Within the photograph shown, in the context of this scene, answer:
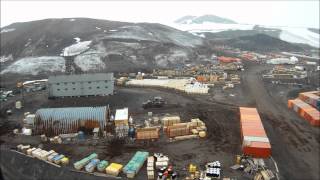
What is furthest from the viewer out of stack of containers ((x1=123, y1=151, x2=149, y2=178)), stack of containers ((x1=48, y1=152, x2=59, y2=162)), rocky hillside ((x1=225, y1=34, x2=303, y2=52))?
rocky hillside ((x1=225, y1=34, x2=303, y2=52))

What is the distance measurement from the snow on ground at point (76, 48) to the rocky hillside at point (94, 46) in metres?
0.25

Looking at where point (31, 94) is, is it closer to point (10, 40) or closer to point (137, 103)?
point (137, 103)

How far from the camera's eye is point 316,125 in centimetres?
4006

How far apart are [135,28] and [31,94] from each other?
4816 centimetres

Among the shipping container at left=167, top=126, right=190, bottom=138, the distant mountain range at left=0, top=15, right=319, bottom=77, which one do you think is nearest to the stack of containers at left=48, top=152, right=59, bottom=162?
the shipping container at left=167, top=126, right=190, bottom=138

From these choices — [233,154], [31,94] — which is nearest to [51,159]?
[233,154]

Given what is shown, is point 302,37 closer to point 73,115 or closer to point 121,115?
point 121,115

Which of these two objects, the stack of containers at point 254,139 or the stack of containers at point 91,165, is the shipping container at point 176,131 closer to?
the stack of containers at point 254,139

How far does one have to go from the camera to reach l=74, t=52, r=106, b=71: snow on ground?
69731mm

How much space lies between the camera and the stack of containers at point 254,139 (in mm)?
31688

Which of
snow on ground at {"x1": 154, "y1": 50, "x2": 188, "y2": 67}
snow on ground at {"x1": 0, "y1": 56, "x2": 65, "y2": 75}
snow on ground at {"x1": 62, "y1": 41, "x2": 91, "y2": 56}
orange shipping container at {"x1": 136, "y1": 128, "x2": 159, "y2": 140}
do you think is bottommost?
orange shipping container at {"x1": 136, "y1": 128, "x2": 159, "y2": 140}

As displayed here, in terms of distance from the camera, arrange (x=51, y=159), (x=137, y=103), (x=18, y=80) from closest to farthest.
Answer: (x=51, y=159)
(x=137, y=103)
(x=18, y=80)

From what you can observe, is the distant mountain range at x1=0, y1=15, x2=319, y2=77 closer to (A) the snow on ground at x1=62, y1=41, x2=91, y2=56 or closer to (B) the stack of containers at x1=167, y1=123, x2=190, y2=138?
(A) the snow on ground at x1=62, y1=41, x2=91, y2=56

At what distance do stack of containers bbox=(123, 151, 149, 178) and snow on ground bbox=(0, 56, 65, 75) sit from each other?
42378 millimetres
